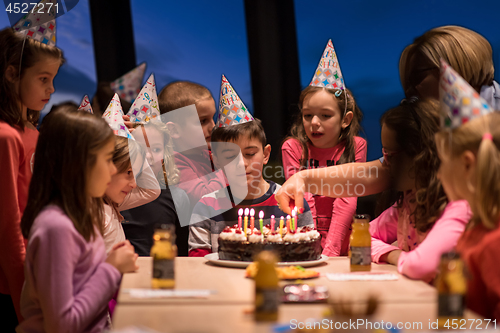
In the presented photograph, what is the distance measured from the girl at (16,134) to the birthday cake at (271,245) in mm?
924

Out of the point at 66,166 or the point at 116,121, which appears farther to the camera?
the point at 116,121

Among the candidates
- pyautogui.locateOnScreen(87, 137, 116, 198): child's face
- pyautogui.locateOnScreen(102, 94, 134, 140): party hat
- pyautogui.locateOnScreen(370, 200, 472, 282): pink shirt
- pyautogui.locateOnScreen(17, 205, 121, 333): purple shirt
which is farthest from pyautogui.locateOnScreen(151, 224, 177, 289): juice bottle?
pyautogui.locateOnScreen(102, 94, 134, 140): party hat

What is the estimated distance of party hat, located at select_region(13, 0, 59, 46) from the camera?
235cm

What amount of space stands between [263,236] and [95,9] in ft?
14.1

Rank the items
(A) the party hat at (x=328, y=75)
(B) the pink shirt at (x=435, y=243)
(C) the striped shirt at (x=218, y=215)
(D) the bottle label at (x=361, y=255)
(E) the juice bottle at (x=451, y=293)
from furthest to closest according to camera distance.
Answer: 1. (A) the party hat at (x=328, y=75)
2. (C) the striped shirt at (x=218, y=215)
3. (D) the bottle label at (x=361, y=255)
4. (B) the pink shirt at (x=435, y=243)
5. (E) the juice bottle at (x=451, y=293)

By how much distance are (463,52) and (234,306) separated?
155 centimetres

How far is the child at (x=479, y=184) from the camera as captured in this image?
128cm

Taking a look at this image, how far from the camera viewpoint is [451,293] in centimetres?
109

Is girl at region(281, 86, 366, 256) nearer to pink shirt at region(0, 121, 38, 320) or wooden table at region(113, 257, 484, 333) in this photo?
wooden table at region(113, 257, 484, 333)

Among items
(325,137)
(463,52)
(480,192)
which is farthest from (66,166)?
(325,137)

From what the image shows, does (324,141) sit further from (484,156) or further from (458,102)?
(484,156)

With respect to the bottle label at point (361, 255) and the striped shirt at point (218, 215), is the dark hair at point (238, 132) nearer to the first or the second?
the striped shirt at point (218, 215)

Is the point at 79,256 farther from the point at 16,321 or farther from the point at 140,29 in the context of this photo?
the point at 140,29

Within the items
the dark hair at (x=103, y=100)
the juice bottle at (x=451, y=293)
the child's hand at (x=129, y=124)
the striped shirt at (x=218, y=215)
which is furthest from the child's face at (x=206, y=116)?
the juice bottle at (x=451, y=293)
